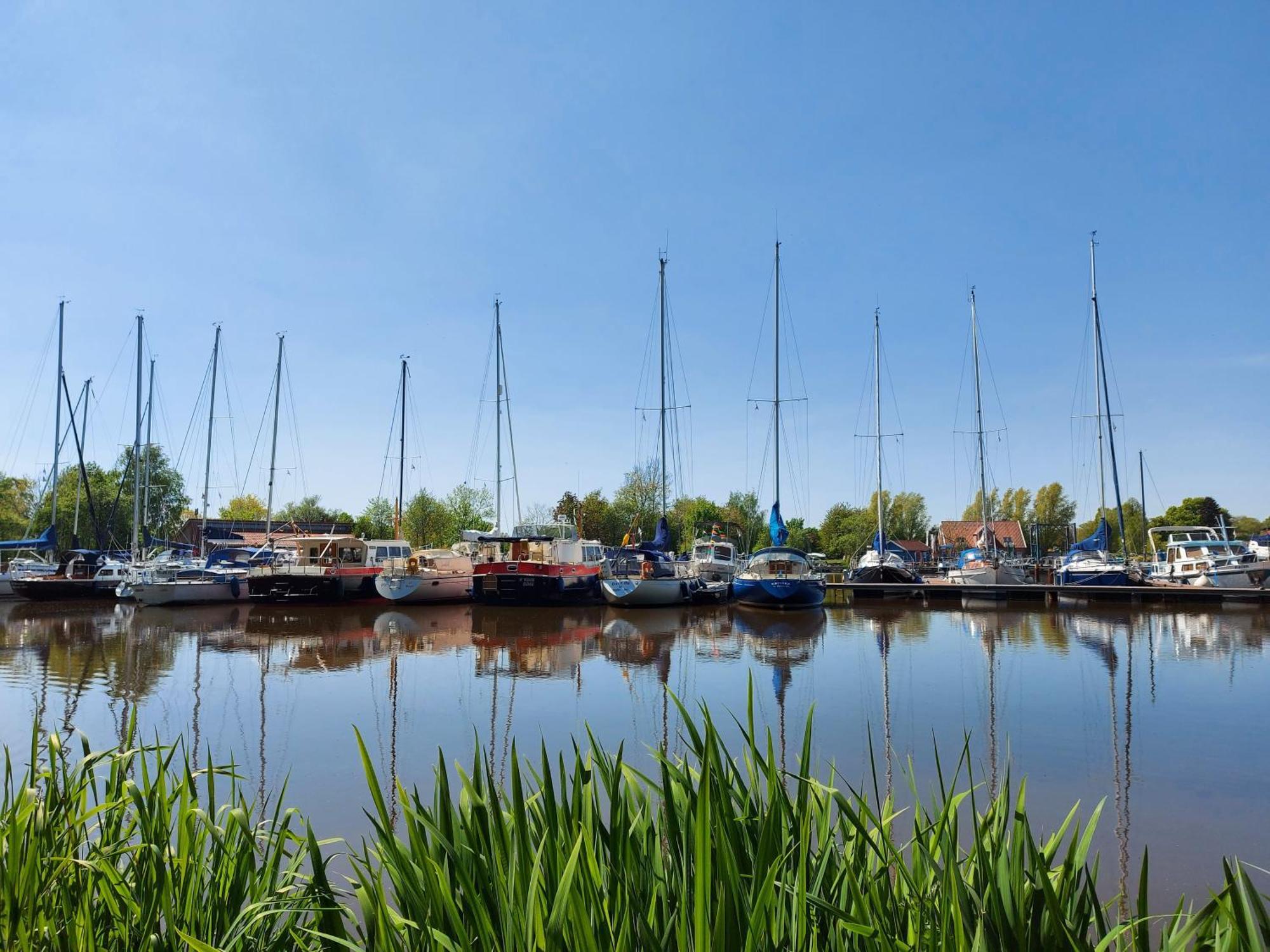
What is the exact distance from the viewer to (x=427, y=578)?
31125mm

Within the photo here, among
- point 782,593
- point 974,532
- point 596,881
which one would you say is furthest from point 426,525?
point 596,881

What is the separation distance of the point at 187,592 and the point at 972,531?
76.3 m

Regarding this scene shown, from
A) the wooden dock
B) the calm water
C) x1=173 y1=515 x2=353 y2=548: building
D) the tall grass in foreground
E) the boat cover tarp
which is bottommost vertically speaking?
the calm water

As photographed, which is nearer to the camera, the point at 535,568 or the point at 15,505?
the point at 535,568

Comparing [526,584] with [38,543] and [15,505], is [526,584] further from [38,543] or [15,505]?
[15,505]

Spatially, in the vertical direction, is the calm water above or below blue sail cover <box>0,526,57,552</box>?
below

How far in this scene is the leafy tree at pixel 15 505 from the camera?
5800 cm

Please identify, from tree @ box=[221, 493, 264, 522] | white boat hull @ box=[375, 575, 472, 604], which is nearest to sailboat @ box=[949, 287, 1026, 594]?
white boat hull @ box=[375, 575, 472, 604]

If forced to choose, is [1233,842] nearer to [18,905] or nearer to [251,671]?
[18,905]

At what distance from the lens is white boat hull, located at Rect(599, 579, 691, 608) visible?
97.2 ft

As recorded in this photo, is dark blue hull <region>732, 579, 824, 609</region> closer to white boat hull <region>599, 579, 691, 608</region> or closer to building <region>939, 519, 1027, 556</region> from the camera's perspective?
white boat hull <region>599, 579, 691, 608</region>

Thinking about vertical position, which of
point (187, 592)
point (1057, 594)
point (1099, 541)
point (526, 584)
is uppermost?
point (1099, 541)

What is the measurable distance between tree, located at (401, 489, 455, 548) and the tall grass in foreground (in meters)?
60.6

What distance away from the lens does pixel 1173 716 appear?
39.6 ft
